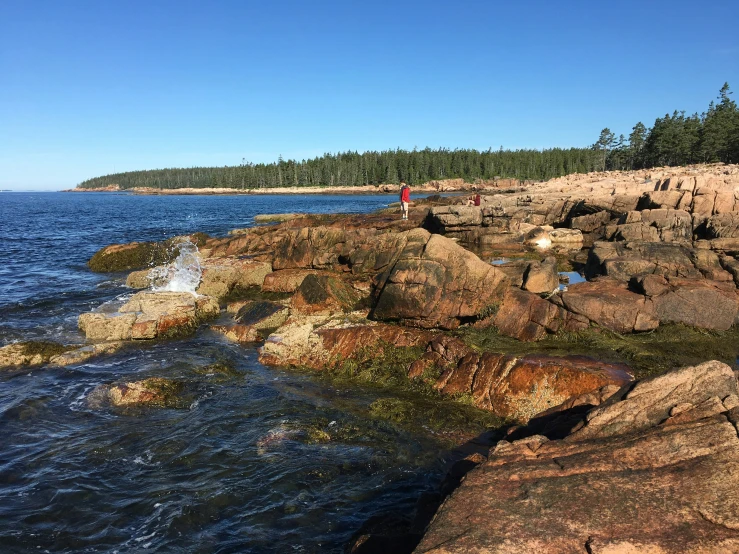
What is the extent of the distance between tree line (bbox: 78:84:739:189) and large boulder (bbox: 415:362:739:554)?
95.5 meters

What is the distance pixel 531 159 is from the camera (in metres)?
162

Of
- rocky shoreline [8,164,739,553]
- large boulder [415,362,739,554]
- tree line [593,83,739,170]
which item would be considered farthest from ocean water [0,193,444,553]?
tree line [593,83,739,170]

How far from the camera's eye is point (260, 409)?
1074cm

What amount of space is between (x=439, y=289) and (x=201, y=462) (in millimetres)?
7801

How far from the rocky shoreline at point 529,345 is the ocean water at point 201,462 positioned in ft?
2.77

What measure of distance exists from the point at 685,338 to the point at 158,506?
1356 cm

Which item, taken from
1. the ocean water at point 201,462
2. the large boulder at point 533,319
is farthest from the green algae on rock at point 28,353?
the large boulder at point 533,319

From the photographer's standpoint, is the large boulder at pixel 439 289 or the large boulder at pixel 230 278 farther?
the large boulder at pixel 230 278

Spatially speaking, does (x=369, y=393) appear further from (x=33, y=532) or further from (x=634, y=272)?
(x=634, y=272)

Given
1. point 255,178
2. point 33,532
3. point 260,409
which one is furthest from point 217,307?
point 255,178

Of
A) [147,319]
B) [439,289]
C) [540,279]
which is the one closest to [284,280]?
[147,319]

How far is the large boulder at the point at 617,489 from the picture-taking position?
4.45 m

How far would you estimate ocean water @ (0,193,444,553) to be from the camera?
711 centimetres

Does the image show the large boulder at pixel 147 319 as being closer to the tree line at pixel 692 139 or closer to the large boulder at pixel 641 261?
the large boulder at pixel 641 261
